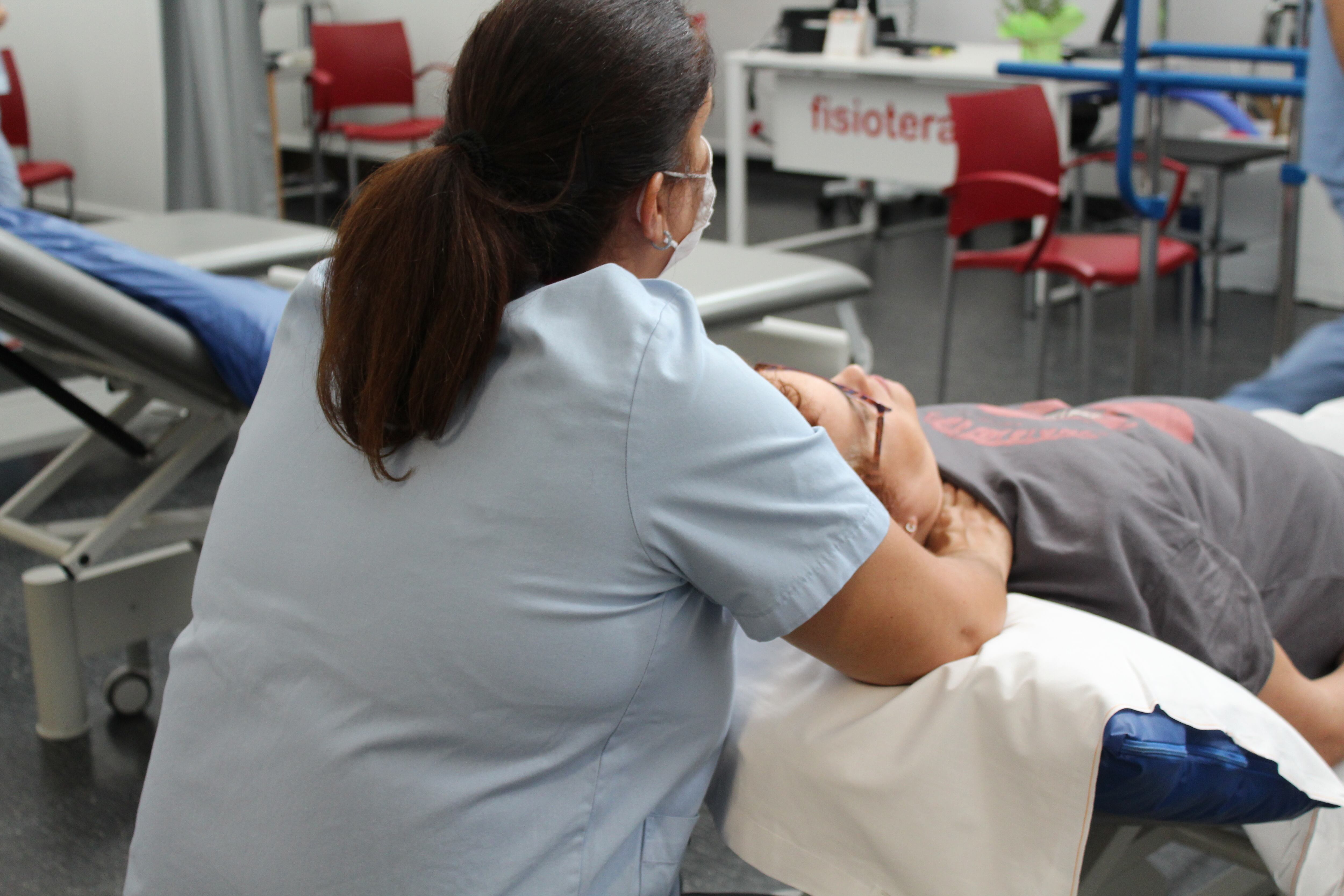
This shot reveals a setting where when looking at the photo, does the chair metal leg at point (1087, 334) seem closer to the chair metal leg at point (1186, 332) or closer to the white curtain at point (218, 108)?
the chair metal leg at point (1186, 332)

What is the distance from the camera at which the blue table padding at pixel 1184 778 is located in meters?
0.88

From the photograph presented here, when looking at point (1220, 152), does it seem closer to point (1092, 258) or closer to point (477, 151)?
point (1092, 258)

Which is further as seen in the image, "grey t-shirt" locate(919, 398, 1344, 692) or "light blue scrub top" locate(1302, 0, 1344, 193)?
"light blue scrub top" locate(1302, 0, 1344, 193)

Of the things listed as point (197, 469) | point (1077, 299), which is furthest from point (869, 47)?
point (197, 469)

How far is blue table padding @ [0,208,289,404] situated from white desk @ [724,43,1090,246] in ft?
8.93

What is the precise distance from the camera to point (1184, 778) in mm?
901

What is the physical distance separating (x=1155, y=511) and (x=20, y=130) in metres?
5.48

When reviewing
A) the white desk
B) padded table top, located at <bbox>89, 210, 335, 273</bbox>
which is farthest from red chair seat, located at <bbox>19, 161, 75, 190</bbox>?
the white desk

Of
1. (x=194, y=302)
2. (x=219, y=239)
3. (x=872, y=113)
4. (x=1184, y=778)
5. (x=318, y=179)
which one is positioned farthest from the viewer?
(x=318, y=179)

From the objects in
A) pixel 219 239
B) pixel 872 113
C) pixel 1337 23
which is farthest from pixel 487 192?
pixel 872 113

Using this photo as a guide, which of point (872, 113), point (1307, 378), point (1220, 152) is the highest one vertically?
point (872, 113)

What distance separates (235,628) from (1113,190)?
5819 mm

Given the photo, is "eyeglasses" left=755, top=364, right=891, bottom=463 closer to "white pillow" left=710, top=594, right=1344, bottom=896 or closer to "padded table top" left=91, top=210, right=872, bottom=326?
"white pillow" left=710, top=594, right=1344, bottom=896

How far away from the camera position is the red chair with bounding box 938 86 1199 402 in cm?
297
